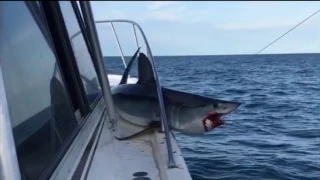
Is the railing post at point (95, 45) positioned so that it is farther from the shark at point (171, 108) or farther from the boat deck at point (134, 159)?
the shark at point (171, 108)

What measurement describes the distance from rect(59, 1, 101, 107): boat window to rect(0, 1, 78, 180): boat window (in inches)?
33.1

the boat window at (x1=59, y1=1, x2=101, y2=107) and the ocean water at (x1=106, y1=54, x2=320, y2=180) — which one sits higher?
the boat window at (x1=59, y1=1, x2=101, y2=107)

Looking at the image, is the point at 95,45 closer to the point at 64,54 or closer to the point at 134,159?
the point at 64,54

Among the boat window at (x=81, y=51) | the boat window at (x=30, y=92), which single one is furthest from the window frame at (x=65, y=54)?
the boat window at (x=30, y=92)

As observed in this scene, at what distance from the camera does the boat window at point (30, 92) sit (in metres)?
1.43

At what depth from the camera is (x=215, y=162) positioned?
530 cm

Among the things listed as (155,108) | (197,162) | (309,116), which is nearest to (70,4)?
(155,108)

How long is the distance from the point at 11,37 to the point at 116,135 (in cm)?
138

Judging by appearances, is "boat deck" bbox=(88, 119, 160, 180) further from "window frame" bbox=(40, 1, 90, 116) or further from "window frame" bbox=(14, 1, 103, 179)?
"window frame" bbox=(40, 1, 90, 116)

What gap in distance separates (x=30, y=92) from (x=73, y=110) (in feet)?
2.71

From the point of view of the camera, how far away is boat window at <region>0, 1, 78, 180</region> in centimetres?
143

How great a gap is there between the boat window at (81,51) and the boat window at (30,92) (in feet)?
2.76

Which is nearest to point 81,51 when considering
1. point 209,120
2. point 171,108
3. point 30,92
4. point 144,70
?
point 144,70

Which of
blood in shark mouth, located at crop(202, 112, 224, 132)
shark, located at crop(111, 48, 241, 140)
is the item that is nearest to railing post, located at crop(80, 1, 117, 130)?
shark, located at crop(111, 48, 241, 140)
